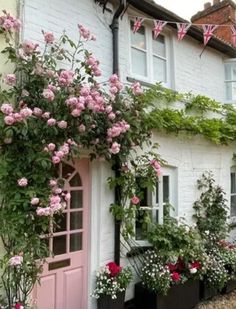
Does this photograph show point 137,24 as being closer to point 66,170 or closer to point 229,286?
point 66,170

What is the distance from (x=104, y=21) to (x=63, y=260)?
3.95 metres

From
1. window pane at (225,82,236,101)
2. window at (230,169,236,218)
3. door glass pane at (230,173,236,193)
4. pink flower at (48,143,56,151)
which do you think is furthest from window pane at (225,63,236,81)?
pink flower at (48,143,56,151)

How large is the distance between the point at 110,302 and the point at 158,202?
7.63 ft

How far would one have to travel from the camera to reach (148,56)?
729cm

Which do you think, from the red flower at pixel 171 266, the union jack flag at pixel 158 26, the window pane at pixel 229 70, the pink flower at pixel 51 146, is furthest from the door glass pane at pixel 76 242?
the window pane at pixel 229 70

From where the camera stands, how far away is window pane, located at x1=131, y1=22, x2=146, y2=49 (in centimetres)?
707

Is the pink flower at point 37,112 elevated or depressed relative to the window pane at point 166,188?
elevated

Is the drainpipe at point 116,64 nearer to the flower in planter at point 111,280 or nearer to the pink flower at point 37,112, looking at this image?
the flower in planter at point 111,280

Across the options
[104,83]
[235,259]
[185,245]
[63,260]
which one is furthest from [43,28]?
[235,259]

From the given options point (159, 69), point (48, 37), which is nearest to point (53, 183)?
point (48, 37)

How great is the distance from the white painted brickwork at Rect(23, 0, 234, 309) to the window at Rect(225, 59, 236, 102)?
228 millimetres

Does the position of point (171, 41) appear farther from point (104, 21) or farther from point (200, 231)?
point (200, 231)

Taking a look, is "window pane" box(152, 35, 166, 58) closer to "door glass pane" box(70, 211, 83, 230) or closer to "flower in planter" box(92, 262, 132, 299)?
"door glass pane" box(70, 211, 83, 230)

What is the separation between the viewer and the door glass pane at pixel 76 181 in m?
5.69
